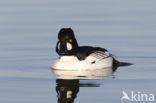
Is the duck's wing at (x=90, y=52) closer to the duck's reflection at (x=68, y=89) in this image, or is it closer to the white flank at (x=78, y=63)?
the white flank at (x=78, y=63)

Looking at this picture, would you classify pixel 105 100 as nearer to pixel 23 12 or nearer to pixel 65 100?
pixel 65 100

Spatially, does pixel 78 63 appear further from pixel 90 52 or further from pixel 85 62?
pixel 90 52

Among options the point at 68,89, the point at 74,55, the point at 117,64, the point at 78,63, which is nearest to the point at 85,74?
the point at 78,63

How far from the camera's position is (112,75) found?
20.5 m

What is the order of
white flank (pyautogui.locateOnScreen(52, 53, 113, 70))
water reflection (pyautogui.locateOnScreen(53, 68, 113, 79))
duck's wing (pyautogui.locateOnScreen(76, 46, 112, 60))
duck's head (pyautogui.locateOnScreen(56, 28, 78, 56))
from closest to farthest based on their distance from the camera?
water reflection (pyautogui.locateOnScreen(53, 68, 113, 79))
white flank (pyautogui.locateOnScreen(52, 53, 113, 70))
duck's head (pyautogui.locateOnScreen(56, 28, 78, 56))
duck's wing (pyautogui.locateOnScreen(76, 46, 112, 60))

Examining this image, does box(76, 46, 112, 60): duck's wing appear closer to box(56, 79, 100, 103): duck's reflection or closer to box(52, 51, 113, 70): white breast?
box(52, 51, 113, 70): white breast

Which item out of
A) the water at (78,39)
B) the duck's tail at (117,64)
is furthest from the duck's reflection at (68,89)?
the duck's tail at (117,64)

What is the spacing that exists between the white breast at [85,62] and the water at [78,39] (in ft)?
1.38

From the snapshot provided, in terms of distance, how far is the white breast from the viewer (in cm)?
2162

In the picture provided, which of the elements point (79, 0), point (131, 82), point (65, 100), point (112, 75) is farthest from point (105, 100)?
point (79, 0)

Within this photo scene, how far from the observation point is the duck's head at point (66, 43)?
2172 cm

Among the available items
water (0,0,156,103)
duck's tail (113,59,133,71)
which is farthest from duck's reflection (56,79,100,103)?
duck's tail (113,59,133,71)

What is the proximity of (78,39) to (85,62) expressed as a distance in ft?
12.1

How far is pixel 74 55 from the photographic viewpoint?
2191 cm
